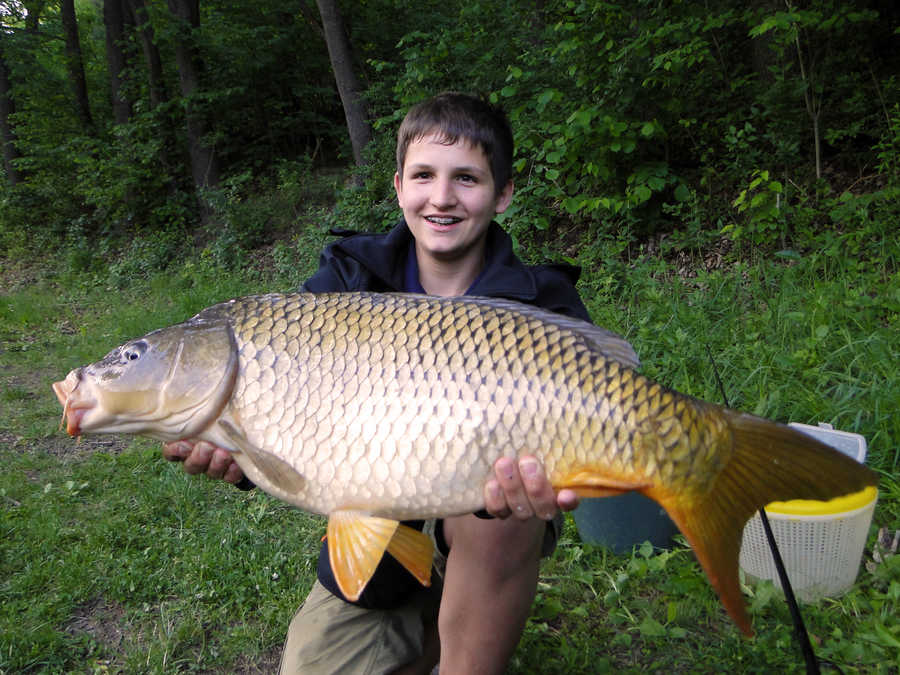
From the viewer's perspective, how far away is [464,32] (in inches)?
180

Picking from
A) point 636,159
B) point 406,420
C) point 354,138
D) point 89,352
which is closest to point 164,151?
point 354,138

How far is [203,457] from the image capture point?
44.6 inches

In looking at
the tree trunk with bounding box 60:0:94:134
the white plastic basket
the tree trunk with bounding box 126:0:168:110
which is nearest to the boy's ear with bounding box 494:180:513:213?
the white plastic basket

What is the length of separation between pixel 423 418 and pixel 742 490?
0.48 m

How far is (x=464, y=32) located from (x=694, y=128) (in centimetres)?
193

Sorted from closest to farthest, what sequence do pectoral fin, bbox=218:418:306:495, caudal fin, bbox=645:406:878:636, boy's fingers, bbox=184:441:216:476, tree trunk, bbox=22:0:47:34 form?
caudal fin, bbox=645:406:878:636 < pectoral fin, bbox=218:418:306:495 < boy's fingers, bbox=184:441:216:476 < tree trunk, bbox=22:0:47:34

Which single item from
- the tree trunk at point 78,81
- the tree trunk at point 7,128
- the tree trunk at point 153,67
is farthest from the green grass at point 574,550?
the tree trunk at point 7,128

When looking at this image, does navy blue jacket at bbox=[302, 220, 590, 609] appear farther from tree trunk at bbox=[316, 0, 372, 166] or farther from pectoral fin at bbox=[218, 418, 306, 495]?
tree trunk at bbox=[316, 0, 372, 166]

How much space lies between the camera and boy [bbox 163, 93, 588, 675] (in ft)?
3.80

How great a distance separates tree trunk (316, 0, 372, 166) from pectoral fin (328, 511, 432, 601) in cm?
515

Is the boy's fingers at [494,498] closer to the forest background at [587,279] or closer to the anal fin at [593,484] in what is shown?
the anal fin at [593,484]

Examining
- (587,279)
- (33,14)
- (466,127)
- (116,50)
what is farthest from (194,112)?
(466,127)

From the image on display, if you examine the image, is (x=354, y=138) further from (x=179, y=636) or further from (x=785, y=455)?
(x=785, y=455)

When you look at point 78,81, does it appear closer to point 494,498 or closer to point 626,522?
point 626,522
